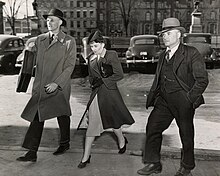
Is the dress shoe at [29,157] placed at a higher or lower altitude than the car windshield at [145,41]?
lower

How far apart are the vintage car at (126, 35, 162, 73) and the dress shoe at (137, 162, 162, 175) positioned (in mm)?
13666

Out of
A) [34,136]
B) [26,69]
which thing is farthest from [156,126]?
[26,69]

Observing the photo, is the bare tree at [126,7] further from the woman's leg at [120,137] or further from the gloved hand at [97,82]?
the gloved hand at [97,82]

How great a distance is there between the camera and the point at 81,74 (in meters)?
18.0

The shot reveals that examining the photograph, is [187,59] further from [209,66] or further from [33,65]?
[209,66]

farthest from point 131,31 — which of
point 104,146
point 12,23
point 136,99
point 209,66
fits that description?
point 104,146

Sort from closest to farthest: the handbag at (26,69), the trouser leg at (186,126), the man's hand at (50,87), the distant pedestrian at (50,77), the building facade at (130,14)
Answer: the trouser leg at (186,126), the man's hand at (50,87), the distant pedestrian at (50,77), the handbag at (26,69), the building facade at (130,14)

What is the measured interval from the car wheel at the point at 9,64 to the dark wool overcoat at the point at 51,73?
14.2 metres

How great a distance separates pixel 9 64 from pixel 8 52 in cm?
71

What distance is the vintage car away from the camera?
18.6m

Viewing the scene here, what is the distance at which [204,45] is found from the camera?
1988 cm

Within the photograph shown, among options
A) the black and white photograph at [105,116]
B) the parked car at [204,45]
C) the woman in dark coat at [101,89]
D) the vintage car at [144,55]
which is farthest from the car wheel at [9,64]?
the woman in dark coat at [101,89]

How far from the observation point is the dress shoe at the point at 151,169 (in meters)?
4.45

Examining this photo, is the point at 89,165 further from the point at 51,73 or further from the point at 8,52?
the point at 8,52
